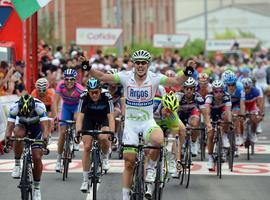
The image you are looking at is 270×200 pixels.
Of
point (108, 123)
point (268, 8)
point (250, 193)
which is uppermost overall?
point (268, 8)

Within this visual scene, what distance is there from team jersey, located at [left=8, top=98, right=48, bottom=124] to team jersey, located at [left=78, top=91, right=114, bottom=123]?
1.13 meters

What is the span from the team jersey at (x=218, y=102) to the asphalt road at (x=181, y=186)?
4.10 ft

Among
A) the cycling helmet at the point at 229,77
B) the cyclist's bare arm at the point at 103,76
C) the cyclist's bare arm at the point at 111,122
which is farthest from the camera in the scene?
the cycling helmet at the point at 229,77

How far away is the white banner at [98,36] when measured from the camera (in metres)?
44.8

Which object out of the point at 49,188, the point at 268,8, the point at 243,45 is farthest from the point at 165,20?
the point at 49,188

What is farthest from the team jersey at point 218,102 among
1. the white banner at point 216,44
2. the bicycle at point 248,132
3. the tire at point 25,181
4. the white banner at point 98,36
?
the white banner at point 216,44

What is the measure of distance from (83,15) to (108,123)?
67428 mm

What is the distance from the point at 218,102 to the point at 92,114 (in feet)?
11.0

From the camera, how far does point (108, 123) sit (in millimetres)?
14688

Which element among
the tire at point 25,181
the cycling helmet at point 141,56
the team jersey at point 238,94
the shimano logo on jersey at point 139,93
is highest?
the cycling helmet at point 141,56

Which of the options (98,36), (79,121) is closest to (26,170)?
(79,121)

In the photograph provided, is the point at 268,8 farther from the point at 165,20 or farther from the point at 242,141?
the point at 242,141

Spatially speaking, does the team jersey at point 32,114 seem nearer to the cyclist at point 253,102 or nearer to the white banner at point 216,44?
the cyclist at point 253,102

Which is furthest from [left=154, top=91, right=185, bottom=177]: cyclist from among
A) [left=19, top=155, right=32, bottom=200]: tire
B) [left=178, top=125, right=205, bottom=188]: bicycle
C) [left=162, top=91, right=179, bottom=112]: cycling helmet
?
[left=19, top=155, right=32, bottom=200]: tire
